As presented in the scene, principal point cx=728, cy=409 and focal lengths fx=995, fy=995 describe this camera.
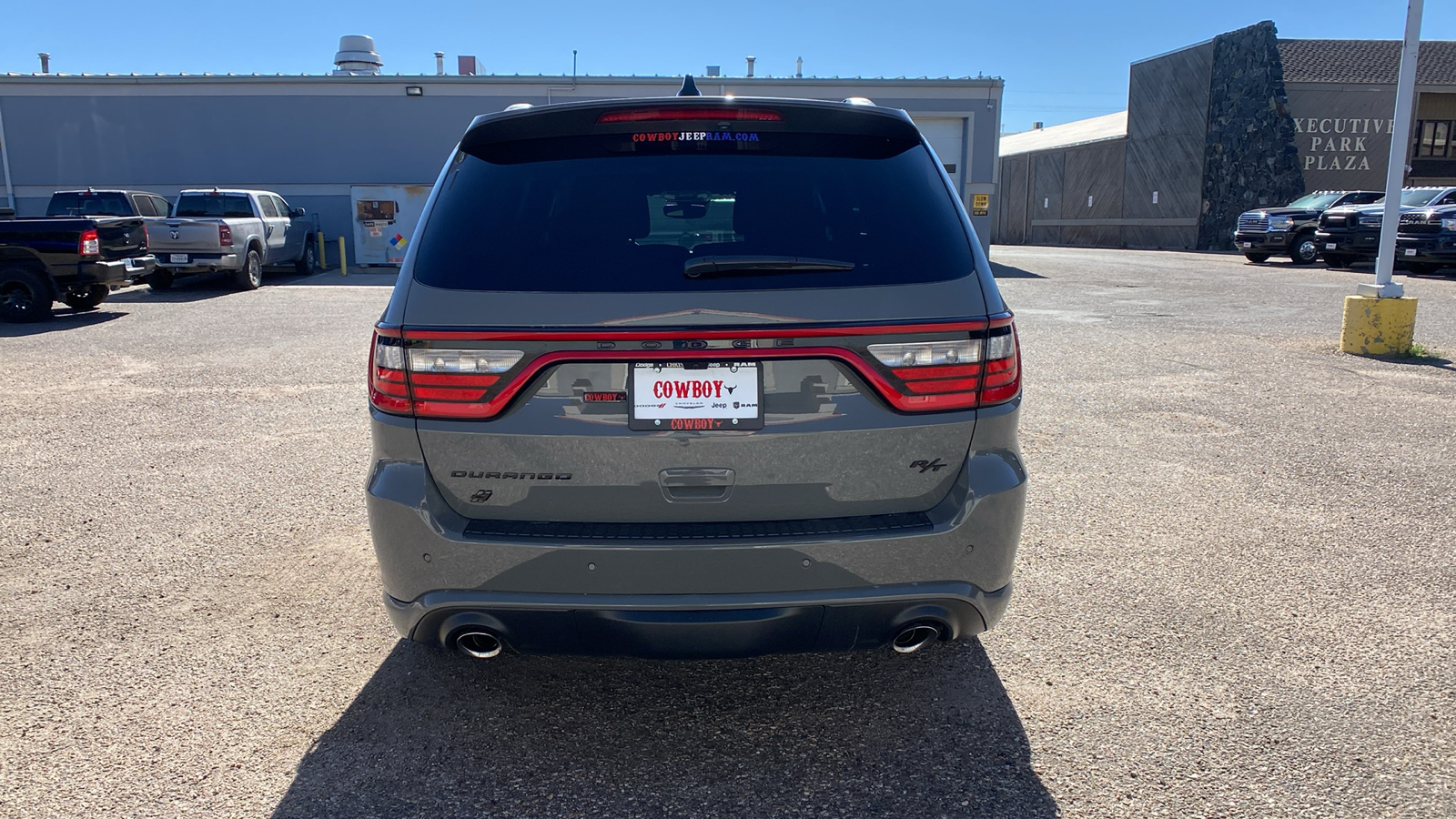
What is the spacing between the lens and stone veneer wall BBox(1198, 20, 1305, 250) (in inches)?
1366

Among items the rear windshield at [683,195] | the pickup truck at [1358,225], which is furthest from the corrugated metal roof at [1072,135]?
the rear windshield at [683,195]

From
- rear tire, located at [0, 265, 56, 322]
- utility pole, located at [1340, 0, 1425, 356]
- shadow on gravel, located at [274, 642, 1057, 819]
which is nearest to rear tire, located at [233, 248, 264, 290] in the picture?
rear tire, located at [0, 265, 56, 322]

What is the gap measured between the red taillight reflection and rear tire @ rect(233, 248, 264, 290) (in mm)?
17539

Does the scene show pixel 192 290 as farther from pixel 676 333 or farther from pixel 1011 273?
pixel 676 333

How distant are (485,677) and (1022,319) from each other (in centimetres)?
1132

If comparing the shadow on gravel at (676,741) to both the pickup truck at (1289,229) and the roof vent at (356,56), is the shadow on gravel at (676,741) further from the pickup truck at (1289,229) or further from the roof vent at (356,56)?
the roof vent at (356,56)

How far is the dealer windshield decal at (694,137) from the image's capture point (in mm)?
2709

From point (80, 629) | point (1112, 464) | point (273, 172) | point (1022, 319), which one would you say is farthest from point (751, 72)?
point (80, 629)

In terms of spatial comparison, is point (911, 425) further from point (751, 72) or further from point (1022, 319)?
point (751, 72)

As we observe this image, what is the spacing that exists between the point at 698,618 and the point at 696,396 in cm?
55

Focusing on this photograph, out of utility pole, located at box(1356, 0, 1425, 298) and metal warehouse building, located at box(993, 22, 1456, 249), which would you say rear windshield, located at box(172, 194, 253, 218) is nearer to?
utility pole, located at box(1356, 0, 1425, 298)

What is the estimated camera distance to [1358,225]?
22844 mm

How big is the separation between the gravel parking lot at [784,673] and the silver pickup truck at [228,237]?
11496 mm

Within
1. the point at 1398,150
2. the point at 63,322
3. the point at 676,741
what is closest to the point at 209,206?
the point at 63,322
